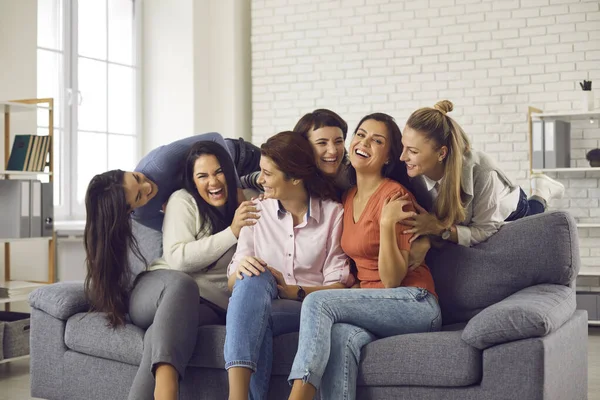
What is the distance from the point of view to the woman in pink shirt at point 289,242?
9.37 feet

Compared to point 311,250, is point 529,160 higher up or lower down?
higher up

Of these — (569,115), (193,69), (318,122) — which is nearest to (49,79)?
(193,69)

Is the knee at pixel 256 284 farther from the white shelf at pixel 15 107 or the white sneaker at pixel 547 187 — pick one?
the white sneaker at pixel 547 187

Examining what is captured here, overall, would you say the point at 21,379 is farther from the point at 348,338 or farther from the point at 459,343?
the point at 459,343

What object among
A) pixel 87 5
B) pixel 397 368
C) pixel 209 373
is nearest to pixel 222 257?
pixel 209 373

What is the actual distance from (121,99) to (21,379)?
3.37m

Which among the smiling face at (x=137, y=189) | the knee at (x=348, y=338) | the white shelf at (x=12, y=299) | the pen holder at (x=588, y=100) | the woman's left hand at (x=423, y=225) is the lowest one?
the white shelf at (x=12, y=299)

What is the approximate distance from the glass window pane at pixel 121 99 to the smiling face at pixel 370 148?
14.2 ft

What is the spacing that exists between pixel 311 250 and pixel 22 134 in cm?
283

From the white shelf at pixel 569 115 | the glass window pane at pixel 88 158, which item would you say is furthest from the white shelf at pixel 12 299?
the white shelf at pixel 569 115

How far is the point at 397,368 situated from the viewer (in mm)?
2631

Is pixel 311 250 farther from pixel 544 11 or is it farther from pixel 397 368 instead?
pixel 544 11

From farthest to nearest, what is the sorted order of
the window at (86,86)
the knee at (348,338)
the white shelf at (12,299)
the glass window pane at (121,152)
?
the glass window pane at (121,152)
the window at (86,86)
the white shelf at (12,299)
the knee at (348,338)

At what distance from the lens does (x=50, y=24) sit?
6.17m
